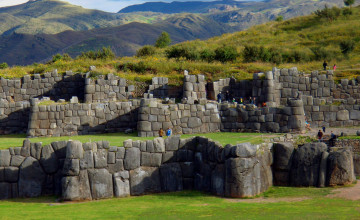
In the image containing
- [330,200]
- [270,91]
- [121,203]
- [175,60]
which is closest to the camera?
[330,200]

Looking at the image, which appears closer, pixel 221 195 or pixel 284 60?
pixel 221 195

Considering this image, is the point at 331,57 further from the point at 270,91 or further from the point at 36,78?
the point at 36,78

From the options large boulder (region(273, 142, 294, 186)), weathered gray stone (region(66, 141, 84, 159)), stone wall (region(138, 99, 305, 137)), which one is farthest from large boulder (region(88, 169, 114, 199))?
stone wall (region(138, 99, 305, 137))

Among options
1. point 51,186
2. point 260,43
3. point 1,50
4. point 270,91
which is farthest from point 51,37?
point 51,186

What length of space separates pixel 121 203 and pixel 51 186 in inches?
130

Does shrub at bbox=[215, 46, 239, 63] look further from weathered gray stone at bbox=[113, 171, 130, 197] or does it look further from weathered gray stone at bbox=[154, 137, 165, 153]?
weathered gray stone at bbox=[113, 171, 130, 197]

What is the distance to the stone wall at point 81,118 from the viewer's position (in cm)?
3058

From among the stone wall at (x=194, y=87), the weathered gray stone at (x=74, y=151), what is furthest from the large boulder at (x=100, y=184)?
the stone wall at (x=194, y=87)

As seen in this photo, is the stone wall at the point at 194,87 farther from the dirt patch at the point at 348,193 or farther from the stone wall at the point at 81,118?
the dirt patch at the point at 348,193

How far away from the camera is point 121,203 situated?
19.1m

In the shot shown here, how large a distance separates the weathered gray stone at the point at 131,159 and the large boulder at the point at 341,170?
662cm

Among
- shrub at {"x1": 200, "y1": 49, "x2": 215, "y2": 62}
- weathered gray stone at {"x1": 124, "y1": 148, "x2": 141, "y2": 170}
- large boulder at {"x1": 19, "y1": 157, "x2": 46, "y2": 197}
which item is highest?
shrub at {"x1": 200, "y1": 49, "x2": 215, "y2": 62}

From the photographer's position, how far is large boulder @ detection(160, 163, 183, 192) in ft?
69.1

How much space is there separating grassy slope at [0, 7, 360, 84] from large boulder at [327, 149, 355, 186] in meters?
19.8
